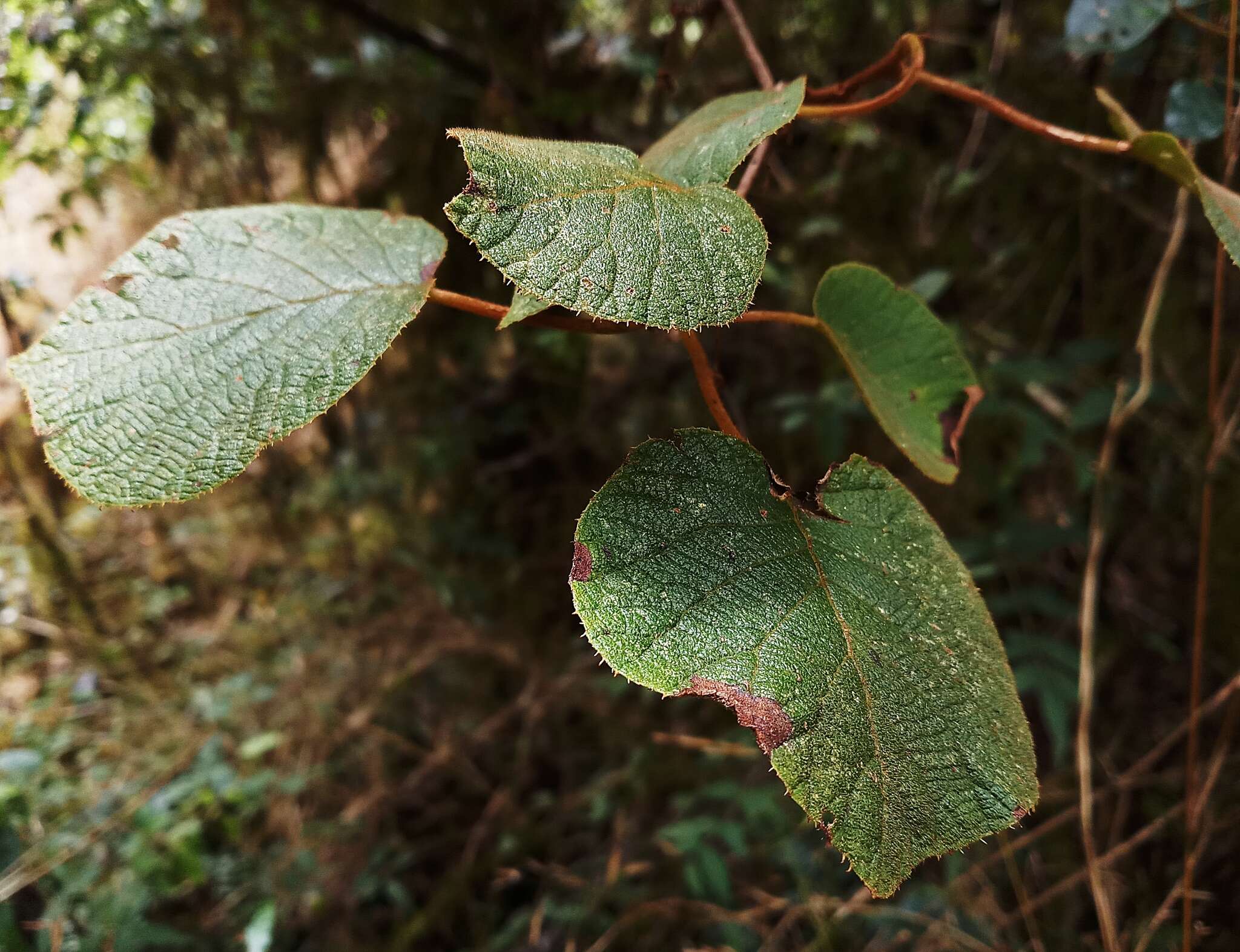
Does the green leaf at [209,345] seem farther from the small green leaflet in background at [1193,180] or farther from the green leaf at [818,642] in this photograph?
the small green leaflet in background at [1193,180]

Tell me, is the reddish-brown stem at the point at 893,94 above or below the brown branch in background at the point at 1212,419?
above

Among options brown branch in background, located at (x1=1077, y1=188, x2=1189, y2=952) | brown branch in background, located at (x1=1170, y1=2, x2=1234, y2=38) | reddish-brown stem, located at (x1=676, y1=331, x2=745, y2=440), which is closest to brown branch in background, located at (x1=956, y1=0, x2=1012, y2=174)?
brown branch in background, located at (x1=1077, y1=188, x2=1189, y2=952)

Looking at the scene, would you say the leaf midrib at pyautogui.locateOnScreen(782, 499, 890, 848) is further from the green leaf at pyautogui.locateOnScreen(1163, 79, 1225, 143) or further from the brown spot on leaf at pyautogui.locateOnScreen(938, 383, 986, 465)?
the green leaf at pyautogui.locateOnScreen(1163, 79, 1225, 143)

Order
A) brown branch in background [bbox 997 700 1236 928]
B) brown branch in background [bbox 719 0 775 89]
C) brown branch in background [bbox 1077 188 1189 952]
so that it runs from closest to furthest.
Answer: brown branch in background [bbox 719 0 775 89], brown branch in background [bbox 1077 188 1189 952], brown branch in background [bbox 997 700 1236 928]

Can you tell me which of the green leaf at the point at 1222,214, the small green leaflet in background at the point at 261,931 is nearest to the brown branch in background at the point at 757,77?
the green leaf at the point at 1222,214

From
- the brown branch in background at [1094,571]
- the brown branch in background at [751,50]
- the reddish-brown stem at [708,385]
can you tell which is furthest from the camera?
the brown branch in background at [1094,571]

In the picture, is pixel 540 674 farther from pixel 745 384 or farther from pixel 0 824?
pixel 0 824
